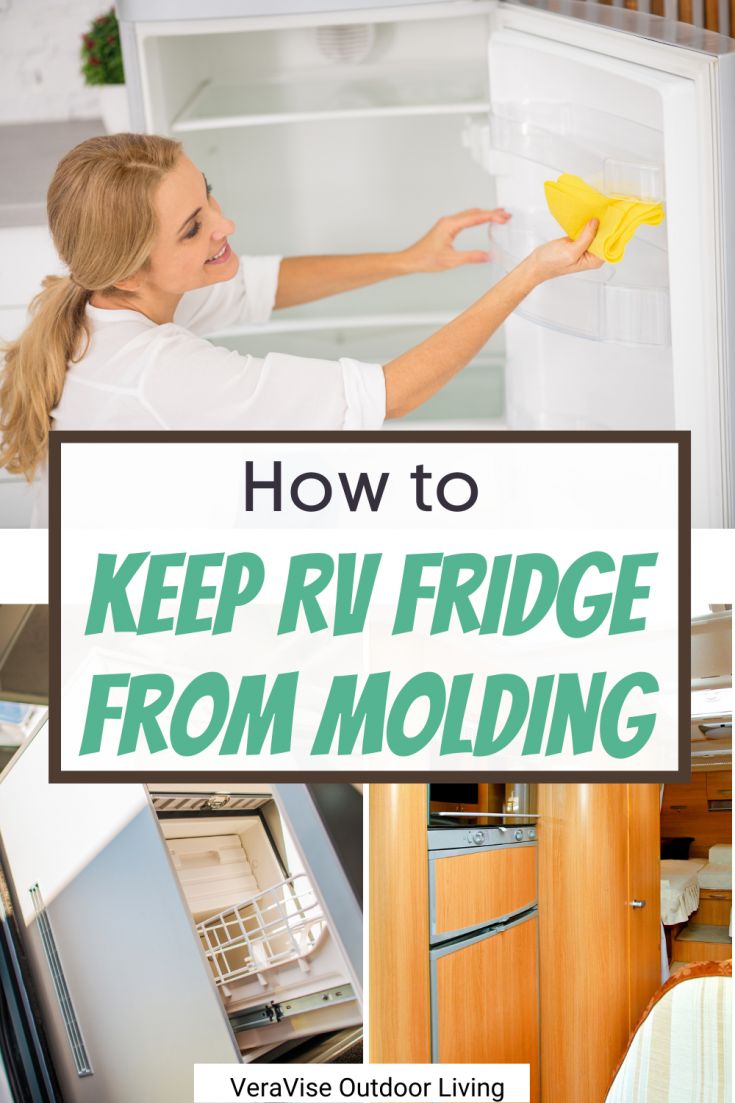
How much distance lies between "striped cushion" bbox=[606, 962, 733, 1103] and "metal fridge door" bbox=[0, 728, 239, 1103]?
2.21ft

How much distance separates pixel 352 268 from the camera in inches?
80.0

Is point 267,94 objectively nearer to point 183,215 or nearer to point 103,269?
point 183,215

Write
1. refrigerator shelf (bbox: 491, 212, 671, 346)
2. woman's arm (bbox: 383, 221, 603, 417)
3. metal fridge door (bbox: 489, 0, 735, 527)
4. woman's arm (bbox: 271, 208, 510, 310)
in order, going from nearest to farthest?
metal fridge door (bbox: 489, 0, 735, 527), refrigerator shelf (bbox: 491, 212, 671, 346), woman's arm (bbox: 383, 221, 603, 417), woman's arm (bbox: 271, 208, 510, 310)

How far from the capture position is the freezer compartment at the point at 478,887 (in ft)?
6.11

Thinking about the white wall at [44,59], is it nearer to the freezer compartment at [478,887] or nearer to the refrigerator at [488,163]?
the refrigerator at [488,163]

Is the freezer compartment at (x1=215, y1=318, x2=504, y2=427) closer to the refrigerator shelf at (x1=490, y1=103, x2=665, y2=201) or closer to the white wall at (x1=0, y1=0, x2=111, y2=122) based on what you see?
the refrigerator shelf at (x1=490, y1=103, x2=665, y2=201)

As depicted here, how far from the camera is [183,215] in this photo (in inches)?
75.9

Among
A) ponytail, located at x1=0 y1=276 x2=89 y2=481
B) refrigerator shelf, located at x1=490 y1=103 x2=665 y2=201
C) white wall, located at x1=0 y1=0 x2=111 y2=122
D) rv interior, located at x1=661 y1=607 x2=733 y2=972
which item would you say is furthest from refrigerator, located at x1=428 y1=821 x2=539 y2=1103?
white wall, located at x1=0 y1=0 x2=111 y2=122

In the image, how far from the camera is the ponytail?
1.93 meters

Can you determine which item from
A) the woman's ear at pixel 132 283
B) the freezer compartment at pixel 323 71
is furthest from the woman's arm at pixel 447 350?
the woman's ear at pixel 132 283

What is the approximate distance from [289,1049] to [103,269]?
137 cm

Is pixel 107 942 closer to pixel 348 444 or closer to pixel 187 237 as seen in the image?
pixel 348 444

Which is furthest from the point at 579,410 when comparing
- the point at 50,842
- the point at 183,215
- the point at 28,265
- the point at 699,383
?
the point at 50,842

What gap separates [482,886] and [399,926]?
6.2 inches
